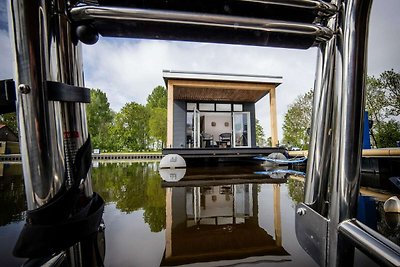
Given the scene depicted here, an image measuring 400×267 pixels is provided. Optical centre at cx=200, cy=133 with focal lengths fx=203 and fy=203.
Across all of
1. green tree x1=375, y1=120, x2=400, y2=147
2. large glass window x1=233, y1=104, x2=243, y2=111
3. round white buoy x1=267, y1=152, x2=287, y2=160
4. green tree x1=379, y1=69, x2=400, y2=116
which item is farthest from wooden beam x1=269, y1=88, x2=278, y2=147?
green tree x1=379, y1=69, x2=400, y2=116

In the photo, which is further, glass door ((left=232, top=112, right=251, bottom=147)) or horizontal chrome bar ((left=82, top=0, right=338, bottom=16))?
glass door ((left=232, top=112, right=251, bottom=147))

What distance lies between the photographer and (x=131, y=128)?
76.7 ft

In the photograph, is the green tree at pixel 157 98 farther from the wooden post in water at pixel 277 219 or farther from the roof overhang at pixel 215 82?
the wooden post in water at pixel 277 219

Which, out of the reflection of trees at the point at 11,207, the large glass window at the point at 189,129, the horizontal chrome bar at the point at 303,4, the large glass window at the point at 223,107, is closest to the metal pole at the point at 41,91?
the horizontal chrome bar at the point at 303,4

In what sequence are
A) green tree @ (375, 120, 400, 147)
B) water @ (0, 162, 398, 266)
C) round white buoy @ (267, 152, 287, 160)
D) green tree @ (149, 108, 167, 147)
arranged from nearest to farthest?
water @ (0, 162, 398, 266) → round white buoy @ (267, 152, 287, 160) → green tree @ (375, 120, 400, 147) → green tree @ (149, 108, 167, 147)

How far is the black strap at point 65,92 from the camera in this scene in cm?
39

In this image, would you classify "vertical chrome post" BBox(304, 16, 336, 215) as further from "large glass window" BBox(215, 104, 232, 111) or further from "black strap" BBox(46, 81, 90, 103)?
"large glass window" BBox(215, 104, 232, 111)

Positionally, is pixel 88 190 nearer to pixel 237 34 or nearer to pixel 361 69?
pixel 237 34

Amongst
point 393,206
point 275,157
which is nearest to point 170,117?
point 275,157

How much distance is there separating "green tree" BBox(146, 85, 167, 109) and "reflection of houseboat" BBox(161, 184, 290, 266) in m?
28.3

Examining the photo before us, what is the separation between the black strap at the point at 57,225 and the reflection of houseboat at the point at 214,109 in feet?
15.7

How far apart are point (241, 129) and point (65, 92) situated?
30.5 feet

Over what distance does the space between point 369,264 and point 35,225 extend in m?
0.97

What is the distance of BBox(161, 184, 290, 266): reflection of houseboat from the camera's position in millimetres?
788
